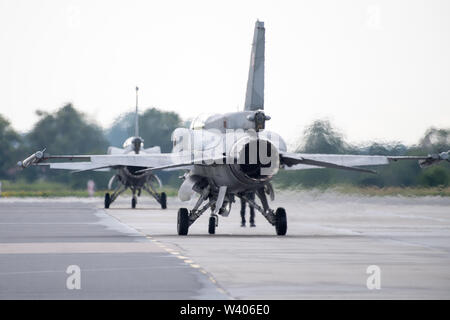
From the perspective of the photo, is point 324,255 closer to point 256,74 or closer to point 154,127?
point 256,74

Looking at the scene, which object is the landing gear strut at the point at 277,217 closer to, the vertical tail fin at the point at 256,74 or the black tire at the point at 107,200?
the vertical tail fin at the point at 256,74

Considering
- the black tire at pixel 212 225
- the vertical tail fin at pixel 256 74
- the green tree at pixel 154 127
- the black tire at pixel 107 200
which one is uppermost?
the green tree at pixel 154 127

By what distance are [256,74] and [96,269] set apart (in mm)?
13730

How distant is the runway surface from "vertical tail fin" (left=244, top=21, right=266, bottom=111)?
3635mm

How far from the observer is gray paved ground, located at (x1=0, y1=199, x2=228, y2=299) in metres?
14.3

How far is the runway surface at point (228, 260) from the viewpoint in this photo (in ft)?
47.6

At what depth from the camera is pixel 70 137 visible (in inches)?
3322

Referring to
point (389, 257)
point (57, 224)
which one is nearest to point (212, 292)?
point (389, 257)

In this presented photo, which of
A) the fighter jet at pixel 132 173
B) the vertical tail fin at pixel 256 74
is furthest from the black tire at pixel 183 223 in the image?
the fighter jet at pixel 132 173

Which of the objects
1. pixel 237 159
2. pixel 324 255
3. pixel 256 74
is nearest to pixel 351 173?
pixel 256 74

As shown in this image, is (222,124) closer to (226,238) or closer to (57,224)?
(226,238)

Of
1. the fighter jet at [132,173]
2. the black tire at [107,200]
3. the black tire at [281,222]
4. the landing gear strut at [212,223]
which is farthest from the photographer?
the fighter jet at [132,173]

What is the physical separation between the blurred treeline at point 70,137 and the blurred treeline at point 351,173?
35.6m

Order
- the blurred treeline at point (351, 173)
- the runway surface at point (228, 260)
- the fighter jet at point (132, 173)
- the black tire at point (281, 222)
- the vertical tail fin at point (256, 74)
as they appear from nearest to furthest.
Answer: the runway surface at point (228, 260) → the black tire at point (281, 222) → the vertical tail fin at point (256, 74) → the blurred treeline at point (351, 173) → the fighter jet at point (132, 173)
